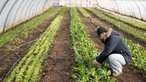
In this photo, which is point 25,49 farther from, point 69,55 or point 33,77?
point 33,77

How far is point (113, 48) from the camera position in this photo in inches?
263

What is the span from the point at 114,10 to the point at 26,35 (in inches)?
959

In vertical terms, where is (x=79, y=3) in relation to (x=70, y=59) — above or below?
below

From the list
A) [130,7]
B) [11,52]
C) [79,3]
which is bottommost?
[79,3]

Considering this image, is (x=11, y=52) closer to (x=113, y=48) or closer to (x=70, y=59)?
(x=70, y=59)

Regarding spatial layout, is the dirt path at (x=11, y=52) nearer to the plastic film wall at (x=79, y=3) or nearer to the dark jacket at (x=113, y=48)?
the dark jacket at (x=113, y=48)

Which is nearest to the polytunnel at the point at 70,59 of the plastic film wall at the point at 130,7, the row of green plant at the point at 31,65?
the row of green plant at the point at 31,65

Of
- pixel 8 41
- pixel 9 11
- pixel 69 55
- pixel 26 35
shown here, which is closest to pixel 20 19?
pixel 9 11

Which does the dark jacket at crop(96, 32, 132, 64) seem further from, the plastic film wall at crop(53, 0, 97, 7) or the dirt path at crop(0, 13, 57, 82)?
the plastic film wall at crop(53, 0, 97, 7)

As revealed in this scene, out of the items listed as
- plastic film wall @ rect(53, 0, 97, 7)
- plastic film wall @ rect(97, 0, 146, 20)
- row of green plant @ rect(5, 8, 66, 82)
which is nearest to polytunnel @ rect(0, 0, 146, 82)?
row of green plant @ rect(5, 8, 66, 82)

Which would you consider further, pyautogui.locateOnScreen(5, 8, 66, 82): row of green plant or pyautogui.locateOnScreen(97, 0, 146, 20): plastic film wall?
pyautogui.locateOnScreen(97, 0, 146, 20): plastic film wall

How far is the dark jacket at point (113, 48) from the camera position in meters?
6.61

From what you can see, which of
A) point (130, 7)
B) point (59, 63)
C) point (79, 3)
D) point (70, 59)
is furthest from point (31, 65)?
point (79, 3)

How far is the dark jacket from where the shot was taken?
661 cm
